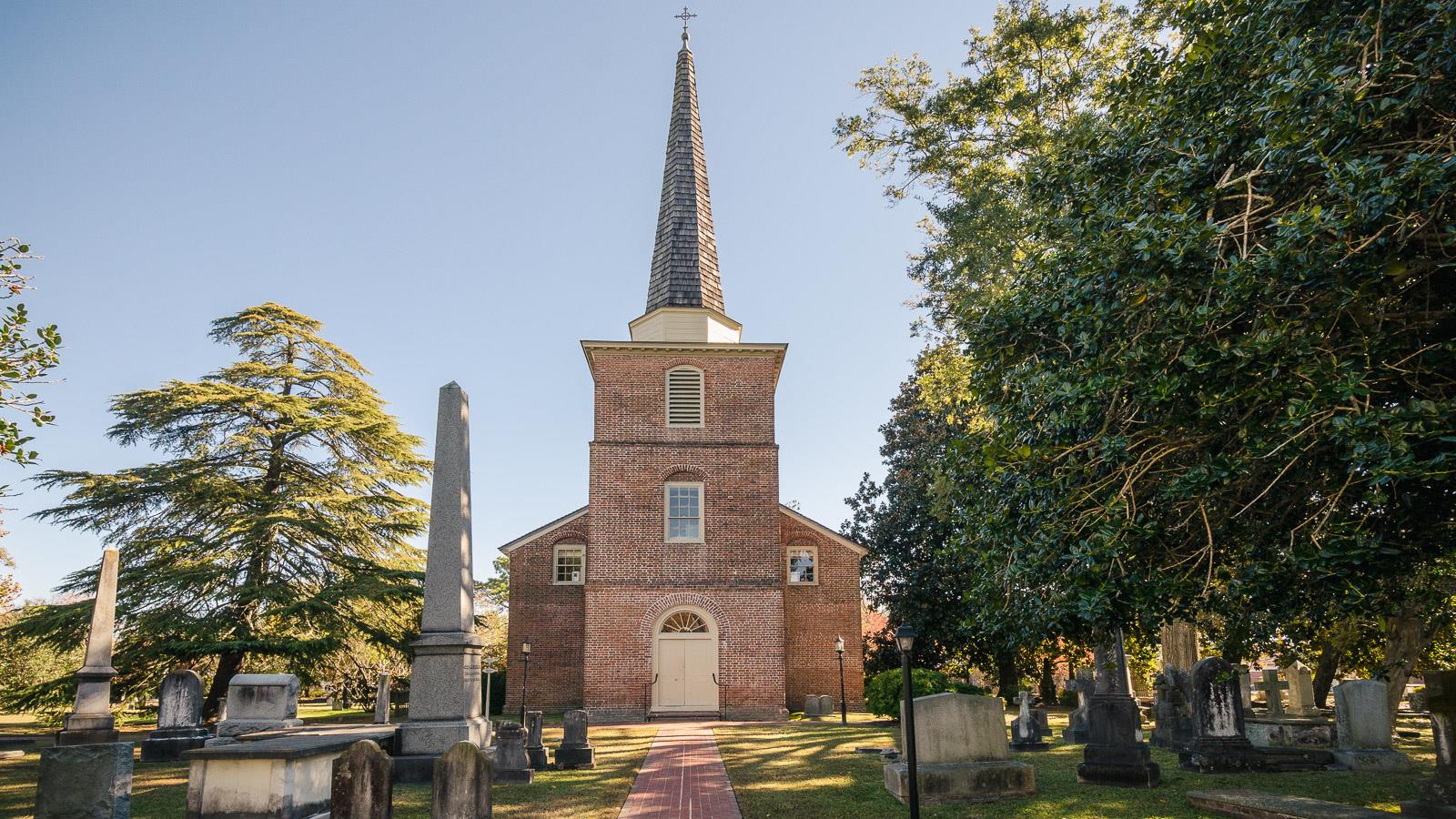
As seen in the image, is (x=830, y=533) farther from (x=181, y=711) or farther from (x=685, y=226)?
(x=181, y=711)

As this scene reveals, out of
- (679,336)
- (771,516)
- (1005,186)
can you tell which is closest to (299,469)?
(679,336)

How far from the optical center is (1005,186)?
61.9 feet

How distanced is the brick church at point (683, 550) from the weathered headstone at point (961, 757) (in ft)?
43.4

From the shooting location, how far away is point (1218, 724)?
12.1 metres

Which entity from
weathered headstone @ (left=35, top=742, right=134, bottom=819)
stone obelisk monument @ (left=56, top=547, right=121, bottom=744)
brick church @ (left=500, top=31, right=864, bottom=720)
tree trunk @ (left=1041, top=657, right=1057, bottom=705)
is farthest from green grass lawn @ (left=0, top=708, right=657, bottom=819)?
tree trunk @ (left=1041, top=657, right=1057, bottom=705)

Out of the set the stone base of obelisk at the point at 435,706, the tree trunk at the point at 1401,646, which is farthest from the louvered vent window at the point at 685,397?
the tree trunk at the point at 1401,646

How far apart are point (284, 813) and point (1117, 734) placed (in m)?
10.1

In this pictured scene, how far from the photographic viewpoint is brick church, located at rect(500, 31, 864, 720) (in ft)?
77.9

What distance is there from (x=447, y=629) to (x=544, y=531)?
16.1m

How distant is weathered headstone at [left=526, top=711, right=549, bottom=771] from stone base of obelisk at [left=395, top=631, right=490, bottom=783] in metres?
2.54

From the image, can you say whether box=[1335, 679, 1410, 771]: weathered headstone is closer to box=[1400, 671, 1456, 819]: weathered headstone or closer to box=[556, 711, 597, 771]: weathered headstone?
box=[1400, 671, 1456, 819]: weathered headstone

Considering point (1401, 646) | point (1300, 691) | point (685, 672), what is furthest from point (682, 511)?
point (1401, 646)

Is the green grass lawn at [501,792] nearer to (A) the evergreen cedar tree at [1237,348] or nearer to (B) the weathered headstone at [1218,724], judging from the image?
(A) the evergreen cedar tree at [1237,348]

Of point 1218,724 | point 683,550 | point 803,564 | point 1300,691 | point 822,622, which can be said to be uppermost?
point 683,550
